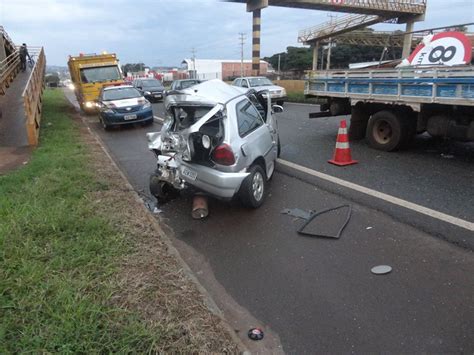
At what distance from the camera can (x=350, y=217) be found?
16.4 feet

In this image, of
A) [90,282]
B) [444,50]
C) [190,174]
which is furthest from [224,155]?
[444,50]

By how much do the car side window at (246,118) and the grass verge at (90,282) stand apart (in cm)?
187

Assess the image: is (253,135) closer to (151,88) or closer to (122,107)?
(122,107)

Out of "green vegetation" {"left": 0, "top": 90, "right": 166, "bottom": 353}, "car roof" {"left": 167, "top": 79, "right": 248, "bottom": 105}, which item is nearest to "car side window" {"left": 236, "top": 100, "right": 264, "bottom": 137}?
"car roof" {"left": 167, "top": 79, "right": 248, "bottom": 105}

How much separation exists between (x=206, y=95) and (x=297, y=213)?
2.12m

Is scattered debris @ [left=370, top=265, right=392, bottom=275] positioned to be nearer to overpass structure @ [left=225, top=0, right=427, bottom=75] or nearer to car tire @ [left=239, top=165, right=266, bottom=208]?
car tire @ [left=239, top=165, right=266, bottom=208]

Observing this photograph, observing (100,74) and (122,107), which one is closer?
(122,107)

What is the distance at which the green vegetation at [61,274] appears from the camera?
261 centimetres

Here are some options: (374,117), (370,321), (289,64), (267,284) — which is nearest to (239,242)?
(267,284)

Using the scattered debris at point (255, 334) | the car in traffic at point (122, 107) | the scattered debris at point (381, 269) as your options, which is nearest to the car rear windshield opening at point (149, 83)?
the car in traffic at point (122, 107)

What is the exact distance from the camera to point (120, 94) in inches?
563

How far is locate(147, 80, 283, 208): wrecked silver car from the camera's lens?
495 cm

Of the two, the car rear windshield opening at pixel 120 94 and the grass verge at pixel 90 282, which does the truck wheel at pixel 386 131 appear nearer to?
the grass verge at pixel 90 282

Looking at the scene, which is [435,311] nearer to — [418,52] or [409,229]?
[409,229]
